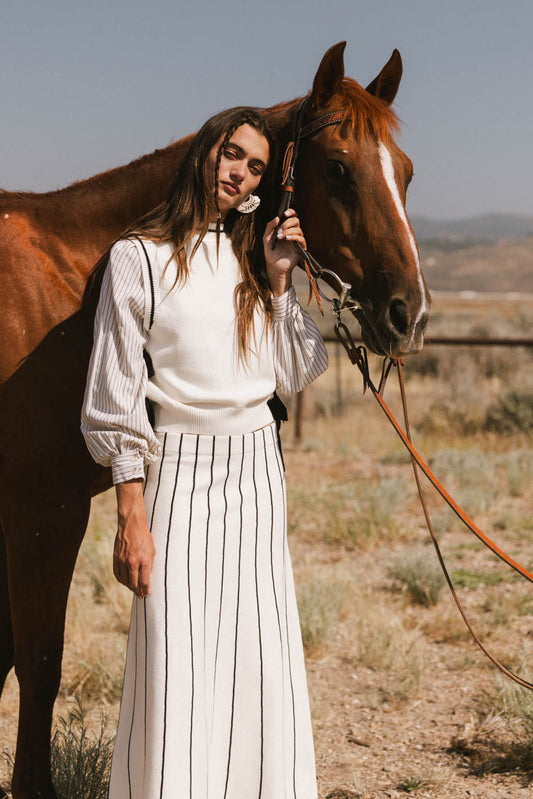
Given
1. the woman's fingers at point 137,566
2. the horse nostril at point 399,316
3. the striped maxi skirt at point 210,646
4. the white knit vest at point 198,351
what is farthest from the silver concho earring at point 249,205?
the woman's fingers at point 137,566

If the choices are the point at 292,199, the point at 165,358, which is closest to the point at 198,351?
the point at 165,358

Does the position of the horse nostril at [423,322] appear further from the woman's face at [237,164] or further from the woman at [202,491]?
the woman's face at [237,164]

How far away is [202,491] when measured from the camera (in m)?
1.93

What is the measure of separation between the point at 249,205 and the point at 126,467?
79cm

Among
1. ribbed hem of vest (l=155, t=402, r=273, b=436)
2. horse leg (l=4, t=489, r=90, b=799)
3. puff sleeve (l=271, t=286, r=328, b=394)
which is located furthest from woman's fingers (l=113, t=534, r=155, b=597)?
puff sleeve (l=271, t=286, r=328, b=394)

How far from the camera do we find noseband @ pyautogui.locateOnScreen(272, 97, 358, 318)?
A: 2.15 metres

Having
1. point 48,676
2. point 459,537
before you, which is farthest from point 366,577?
point 48,676

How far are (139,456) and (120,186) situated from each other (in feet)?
3.57

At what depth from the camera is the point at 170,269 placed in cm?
190

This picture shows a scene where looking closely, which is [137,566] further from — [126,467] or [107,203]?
[107,203]

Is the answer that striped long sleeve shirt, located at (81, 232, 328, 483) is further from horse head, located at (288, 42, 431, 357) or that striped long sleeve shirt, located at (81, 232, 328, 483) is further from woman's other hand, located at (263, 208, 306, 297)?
horse head, located at (288, 42, 431, 357)

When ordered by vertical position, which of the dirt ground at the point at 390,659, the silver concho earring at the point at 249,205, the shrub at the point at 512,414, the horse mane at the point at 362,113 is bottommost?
the dirt ground at the point at 390,659

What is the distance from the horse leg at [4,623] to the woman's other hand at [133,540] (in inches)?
36.4

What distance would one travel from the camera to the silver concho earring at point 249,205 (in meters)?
2.09
